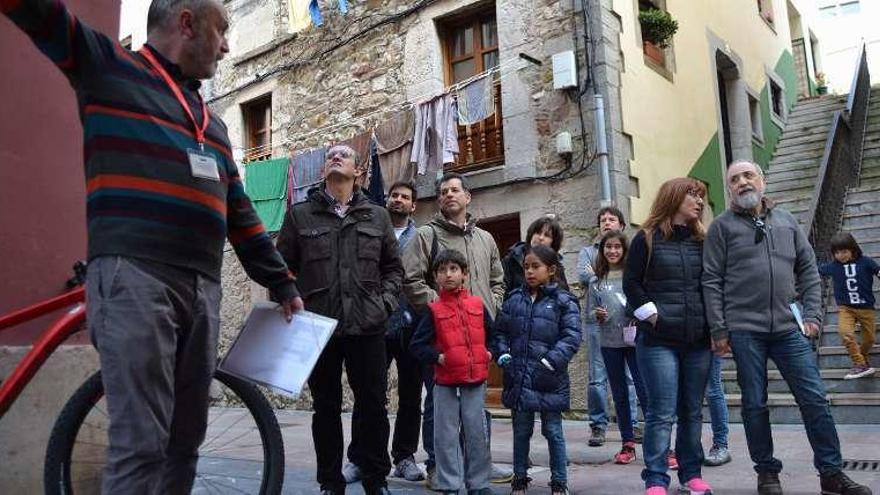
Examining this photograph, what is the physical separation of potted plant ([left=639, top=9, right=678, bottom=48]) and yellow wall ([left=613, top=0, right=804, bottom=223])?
21 cm

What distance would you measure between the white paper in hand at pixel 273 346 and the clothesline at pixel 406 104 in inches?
270

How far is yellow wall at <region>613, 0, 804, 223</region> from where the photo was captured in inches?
363

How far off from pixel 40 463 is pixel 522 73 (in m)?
7.40

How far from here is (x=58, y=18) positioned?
1903mm

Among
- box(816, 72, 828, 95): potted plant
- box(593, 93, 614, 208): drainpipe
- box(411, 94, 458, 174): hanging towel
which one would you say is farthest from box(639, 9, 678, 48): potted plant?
box(816, 72, 828, 95): potted plant

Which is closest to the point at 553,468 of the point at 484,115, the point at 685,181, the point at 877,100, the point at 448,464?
the point at 448,464

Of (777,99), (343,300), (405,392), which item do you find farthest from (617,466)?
(777,99)

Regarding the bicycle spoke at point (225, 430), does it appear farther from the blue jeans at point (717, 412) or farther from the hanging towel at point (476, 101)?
the hanging towel at point (476, 101)

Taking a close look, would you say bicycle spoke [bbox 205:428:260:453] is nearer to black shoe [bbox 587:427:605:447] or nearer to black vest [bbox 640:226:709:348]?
black vest [bbox 640:226:709:348]

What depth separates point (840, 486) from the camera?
3736 millimetres

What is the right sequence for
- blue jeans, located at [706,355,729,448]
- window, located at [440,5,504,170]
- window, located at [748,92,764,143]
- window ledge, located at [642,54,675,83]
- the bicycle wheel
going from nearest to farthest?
the bicycle wheel < blue jeans, located at [706,355,729,448] < window, located at [440,5,504,170] < window ledge, located at [642,54,675,83] < window, located at [748,92,764,143]

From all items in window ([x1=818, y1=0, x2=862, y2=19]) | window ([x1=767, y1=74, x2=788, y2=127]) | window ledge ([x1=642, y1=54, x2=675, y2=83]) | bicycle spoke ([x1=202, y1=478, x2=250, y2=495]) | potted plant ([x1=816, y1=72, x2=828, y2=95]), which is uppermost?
window ([x1=818, y1=0, x2=862, y2=19])

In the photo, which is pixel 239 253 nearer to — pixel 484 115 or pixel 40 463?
pixel 40 463

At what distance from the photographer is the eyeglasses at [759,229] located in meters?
4.05
